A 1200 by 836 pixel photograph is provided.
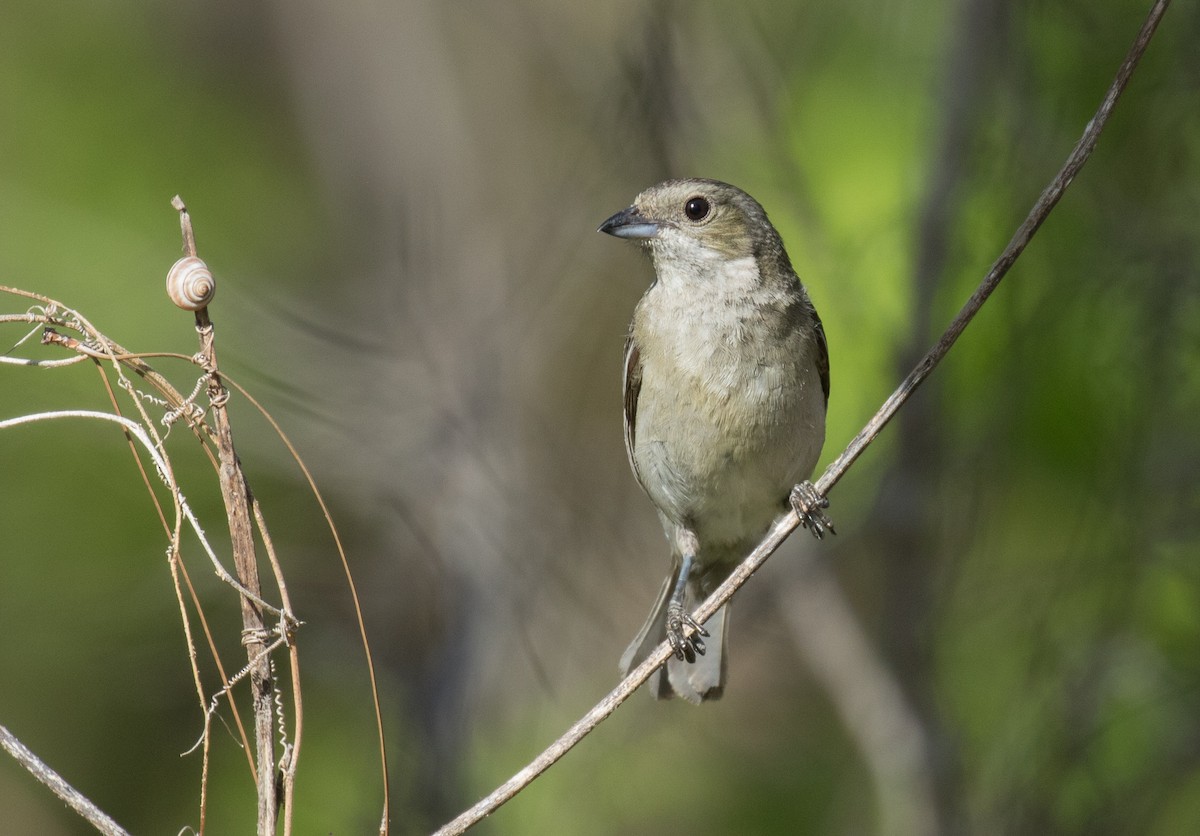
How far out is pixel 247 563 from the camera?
1.61 meters

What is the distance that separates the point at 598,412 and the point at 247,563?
5204 millimetres

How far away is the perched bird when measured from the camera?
3.71 metres

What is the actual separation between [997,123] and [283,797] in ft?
12.2

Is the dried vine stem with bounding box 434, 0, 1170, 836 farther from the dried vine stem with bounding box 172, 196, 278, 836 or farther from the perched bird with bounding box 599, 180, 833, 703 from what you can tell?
the perched bird with bounding box 599, 180, 833, 703

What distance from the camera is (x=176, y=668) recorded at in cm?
609

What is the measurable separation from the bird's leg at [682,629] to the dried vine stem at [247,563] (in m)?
2.03

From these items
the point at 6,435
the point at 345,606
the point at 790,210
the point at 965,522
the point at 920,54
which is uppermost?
the point at 920,54

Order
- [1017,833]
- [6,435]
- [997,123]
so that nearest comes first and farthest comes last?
[1017,833] < [997,123] < [6,435]

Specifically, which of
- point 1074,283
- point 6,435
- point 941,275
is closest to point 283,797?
point 941,275

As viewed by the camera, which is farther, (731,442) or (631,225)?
(631,225)

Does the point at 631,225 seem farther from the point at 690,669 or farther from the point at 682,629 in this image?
the point at 690,669

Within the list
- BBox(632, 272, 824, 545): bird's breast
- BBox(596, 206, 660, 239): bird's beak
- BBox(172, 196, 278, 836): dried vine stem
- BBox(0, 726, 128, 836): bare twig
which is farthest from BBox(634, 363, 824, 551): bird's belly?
BBox(0, 726, 128, 836): bare twig

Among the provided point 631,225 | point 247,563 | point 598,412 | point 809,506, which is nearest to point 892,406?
point 247,563

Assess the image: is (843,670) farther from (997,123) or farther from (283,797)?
(283,797)
